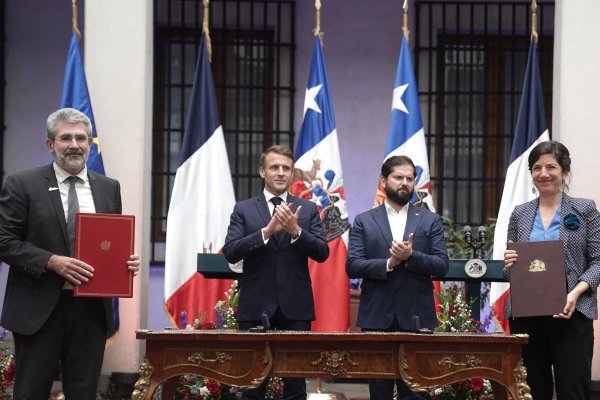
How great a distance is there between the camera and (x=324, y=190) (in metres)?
7.64

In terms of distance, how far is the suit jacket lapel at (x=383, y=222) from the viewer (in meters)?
5.54

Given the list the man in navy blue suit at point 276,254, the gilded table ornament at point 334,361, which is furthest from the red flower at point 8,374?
the gilded table ornament at point 334,361

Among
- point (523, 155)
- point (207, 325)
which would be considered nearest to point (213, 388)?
point (207, 325)

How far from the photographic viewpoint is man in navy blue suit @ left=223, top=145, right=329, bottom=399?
536 centimetres

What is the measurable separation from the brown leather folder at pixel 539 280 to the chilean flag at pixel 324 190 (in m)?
2.64

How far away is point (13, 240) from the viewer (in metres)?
4.51

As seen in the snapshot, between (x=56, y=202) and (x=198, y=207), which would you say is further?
(x=198, y=207)

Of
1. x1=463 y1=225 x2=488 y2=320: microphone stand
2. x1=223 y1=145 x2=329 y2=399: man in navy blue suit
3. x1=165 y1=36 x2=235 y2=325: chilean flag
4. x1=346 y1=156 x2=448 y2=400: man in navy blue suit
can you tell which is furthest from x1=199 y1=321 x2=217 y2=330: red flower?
x1=463 y1=225 x2=488 y2=320: microphone stand

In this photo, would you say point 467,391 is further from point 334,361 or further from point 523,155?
point 523,155

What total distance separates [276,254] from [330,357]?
3.16 ft

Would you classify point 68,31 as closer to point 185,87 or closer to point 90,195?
point 185,87

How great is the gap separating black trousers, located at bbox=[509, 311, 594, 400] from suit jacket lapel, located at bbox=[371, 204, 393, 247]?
89 cm

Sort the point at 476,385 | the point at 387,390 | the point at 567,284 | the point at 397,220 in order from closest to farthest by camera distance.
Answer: the point at 567,284, the point at 387,390, the point at 397,220, the point at 476,385

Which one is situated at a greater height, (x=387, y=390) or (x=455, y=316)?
(x=455, y=316)
